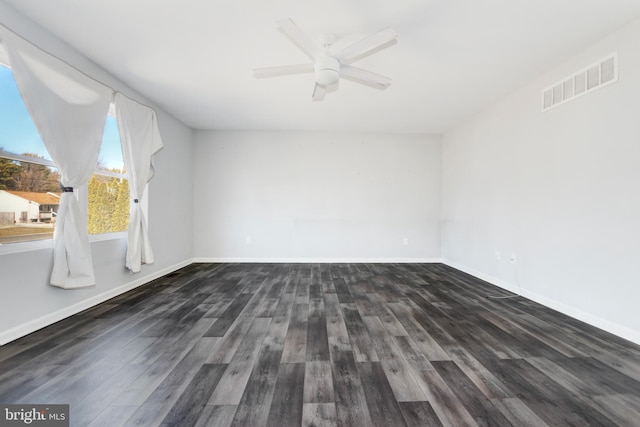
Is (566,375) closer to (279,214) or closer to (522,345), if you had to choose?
(522,345)

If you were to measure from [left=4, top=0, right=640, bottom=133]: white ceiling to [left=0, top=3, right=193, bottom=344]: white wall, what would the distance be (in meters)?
0.13

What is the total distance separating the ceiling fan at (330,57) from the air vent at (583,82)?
188 centimetres

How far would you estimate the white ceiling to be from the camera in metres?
1.90

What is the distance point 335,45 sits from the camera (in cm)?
231

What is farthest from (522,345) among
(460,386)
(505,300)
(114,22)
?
(114,22)

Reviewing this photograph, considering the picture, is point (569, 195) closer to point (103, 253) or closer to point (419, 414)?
point (419, 414)

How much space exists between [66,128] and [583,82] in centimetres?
473

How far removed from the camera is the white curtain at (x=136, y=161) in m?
3.02

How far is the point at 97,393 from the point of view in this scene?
1.40 metres

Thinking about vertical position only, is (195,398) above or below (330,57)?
below

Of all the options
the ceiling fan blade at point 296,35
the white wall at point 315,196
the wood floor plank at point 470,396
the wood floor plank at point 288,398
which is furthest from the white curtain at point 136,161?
the wood floor plank at point 470,396

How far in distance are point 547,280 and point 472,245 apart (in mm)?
1319

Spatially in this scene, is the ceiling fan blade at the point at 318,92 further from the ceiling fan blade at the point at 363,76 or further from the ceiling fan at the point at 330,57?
the ceiling fan blade at the point at 363,76

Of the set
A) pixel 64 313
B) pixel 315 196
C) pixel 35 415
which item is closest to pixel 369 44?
pixel 35 415
